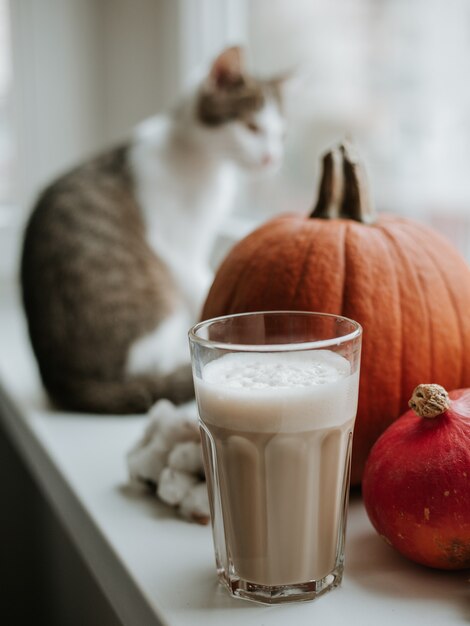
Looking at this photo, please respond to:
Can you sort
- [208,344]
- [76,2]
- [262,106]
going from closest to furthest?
[208,344], [262,106], [76,2]

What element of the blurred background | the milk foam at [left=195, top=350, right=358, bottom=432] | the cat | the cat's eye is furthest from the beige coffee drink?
the cat's eye

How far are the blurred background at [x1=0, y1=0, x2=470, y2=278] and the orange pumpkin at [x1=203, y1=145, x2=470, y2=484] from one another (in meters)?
0.15

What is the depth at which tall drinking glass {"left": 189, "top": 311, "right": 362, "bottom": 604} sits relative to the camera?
525mm

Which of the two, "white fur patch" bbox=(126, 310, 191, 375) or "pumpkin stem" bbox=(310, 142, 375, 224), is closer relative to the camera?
"pumpkin stem" bbox=(310, 142, 375, 224)

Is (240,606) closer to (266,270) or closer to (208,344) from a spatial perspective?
(208,344)

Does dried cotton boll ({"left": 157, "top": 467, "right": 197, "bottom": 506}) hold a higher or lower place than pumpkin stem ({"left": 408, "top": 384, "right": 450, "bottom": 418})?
lower

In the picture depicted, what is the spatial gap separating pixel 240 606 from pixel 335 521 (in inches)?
3.8

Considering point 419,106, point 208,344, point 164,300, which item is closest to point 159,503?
point 208,344

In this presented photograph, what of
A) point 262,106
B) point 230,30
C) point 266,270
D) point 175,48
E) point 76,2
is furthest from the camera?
point 76,2

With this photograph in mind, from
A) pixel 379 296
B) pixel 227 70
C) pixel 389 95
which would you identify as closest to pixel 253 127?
pixel 227 70

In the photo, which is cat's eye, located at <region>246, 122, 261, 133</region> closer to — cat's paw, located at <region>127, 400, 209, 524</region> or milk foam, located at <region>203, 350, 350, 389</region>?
cat's paw, located at <region>127, 400, 209, 524</region>

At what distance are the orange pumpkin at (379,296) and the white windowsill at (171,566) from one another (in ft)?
0.43

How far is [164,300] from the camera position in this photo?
1.10m

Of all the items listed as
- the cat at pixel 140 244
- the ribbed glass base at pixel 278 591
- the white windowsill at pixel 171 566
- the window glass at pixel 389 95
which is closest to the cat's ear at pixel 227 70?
the cat at pixel 140 244
